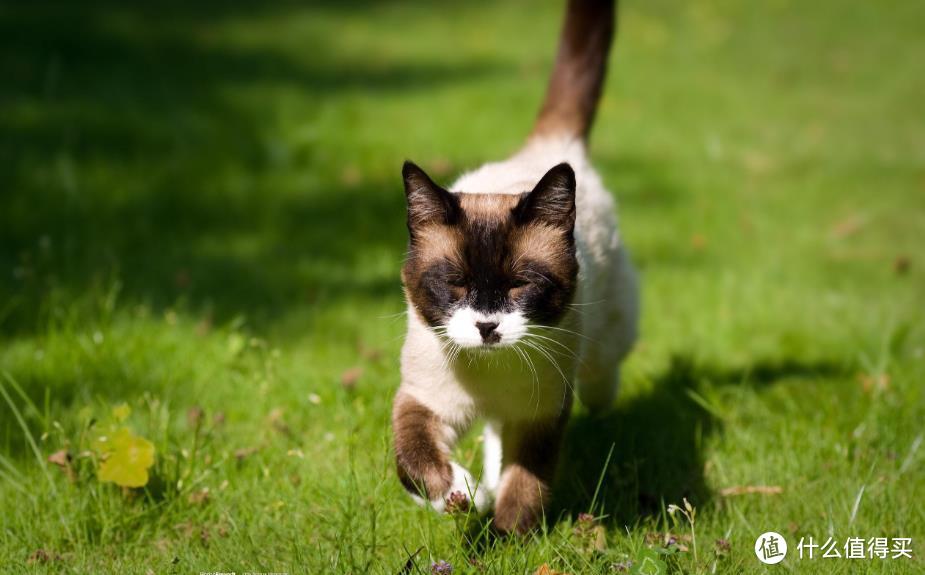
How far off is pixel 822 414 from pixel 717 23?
35.0 feet

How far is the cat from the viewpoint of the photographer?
2529mm

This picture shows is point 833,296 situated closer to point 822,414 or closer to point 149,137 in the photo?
point 822,414

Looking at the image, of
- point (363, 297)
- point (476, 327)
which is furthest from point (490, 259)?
point (363, 297)

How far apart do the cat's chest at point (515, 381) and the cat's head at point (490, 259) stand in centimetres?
14

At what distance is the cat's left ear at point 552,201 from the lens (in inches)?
102

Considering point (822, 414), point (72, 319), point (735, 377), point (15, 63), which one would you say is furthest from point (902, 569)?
point (15, 63)

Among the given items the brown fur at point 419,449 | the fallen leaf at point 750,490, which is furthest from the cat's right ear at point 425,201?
the fallen leaf at point 750,490

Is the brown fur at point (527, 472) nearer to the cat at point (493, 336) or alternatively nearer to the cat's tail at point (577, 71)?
the cat at point (493, 336)

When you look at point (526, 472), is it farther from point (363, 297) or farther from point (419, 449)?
point (363, 297)

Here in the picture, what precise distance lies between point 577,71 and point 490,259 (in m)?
1.70

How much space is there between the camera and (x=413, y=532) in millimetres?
2621

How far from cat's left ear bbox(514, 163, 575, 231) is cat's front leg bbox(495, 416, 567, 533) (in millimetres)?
646

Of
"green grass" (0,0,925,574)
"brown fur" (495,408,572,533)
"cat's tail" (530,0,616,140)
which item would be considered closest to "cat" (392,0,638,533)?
"brown fur" (495,408,572,533)

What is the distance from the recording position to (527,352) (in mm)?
2693
